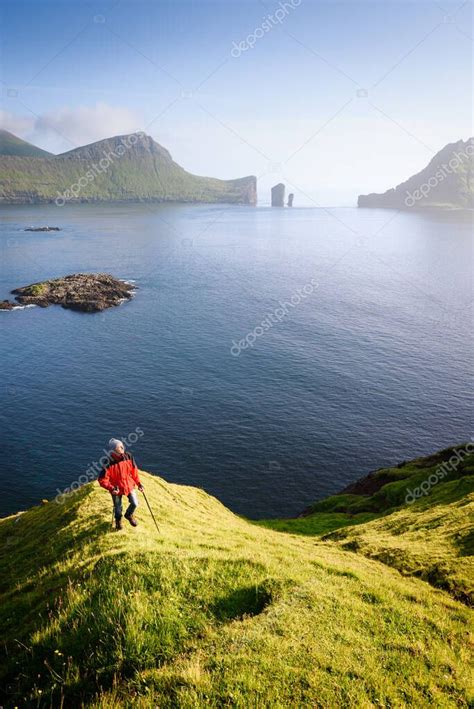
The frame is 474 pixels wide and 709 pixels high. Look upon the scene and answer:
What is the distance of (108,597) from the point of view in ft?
47.4

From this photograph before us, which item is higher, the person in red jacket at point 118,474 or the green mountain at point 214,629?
the person in red jacket at point 118,474

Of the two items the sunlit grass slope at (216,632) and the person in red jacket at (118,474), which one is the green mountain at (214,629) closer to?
the sunlit grass slope at (216,632)

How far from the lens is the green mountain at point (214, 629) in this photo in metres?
11.5

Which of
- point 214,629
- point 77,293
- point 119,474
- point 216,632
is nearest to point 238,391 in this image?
point 119,474

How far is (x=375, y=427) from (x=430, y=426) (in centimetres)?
991

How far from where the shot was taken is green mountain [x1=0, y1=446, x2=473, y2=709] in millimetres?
11531

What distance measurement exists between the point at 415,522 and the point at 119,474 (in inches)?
972

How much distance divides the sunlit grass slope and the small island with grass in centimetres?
13137

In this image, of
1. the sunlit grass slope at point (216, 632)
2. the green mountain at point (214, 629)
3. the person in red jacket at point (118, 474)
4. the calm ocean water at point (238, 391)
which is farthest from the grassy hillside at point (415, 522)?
the person in red jacket at point (118, 474)

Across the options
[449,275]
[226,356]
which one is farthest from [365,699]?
[449,275]

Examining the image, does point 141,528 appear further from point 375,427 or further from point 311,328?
point 311,328

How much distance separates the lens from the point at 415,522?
3394 cm

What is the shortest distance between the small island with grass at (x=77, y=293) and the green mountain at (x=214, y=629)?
12980 centimetres

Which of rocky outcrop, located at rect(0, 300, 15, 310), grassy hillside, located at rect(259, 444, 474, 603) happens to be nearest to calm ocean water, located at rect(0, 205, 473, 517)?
rocky outcrop, located at rect(0, 300, 15, 310)
